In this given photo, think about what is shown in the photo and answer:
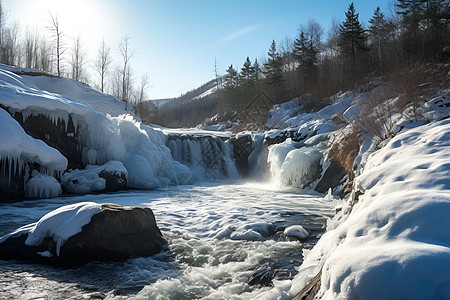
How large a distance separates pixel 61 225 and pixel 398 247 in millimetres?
4472

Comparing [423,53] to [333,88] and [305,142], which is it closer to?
[333,88]

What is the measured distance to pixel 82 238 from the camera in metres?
4.25

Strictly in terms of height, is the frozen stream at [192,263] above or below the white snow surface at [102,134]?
below

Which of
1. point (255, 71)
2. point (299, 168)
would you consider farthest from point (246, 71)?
point (299, 168)

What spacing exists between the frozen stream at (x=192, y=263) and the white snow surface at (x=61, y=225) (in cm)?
40

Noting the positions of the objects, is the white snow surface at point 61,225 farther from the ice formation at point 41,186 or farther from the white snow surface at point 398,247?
the ice formation at point 41,186

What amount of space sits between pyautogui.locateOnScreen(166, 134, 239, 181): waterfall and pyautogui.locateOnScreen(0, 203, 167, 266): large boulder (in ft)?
40.7

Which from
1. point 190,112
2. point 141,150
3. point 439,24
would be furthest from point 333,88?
point 190,112

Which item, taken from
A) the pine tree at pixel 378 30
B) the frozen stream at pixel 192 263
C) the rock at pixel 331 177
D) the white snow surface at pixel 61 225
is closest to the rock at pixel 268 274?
the frozen stream at pixel 192 263

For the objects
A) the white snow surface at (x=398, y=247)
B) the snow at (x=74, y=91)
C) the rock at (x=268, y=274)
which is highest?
the snow at (x=74, y=91)

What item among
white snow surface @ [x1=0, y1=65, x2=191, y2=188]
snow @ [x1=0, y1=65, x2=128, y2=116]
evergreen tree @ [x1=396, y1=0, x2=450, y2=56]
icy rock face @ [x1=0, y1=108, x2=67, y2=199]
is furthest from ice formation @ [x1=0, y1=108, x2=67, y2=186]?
evergreen tree @ [x1=396, y1=0, x2=450, y2=56]

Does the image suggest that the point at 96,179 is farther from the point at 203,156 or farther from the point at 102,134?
the point at 203,156

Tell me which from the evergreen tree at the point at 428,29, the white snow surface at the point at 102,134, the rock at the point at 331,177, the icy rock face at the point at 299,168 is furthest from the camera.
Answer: the evergreen tree at the point at 428,29

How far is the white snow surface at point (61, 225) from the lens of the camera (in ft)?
14.1
